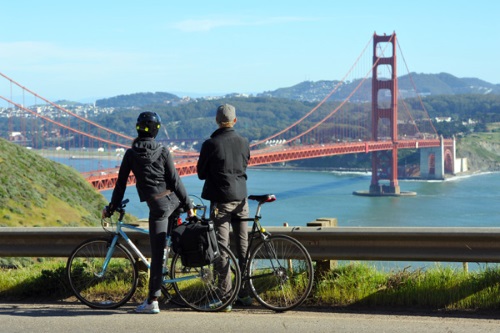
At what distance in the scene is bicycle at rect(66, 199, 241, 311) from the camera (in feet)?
19.5

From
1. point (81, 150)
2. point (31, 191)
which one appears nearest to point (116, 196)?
point (31, 191)

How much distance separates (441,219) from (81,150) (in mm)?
21607

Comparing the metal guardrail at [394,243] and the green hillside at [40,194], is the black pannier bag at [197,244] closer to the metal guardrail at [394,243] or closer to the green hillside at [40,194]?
the metal guardrail at [394,243]

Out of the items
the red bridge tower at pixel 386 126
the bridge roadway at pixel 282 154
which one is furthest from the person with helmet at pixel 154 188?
the red bridge tower at pixel 386 126

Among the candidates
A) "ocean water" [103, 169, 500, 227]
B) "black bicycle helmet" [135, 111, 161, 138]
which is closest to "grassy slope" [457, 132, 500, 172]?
"ocean water" [103, 169, 500, 227]

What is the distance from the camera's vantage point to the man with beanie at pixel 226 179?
598 cm

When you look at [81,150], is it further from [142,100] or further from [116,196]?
[142,100]

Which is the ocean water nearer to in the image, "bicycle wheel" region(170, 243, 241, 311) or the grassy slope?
the grassy slope

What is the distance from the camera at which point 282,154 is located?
48.7 meters

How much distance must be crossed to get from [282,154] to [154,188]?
141 ft

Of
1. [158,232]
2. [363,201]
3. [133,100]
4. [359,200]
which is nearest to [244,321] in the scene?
[158,232]

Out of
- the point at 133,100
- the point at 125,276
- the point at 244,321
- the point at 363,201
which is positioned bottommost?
the point at 363,201

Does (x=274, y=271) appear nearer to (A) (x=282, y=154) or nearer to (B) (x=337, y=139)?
(A) (x=282, y=154)

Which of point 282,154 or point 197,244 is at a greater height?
point 197,244
